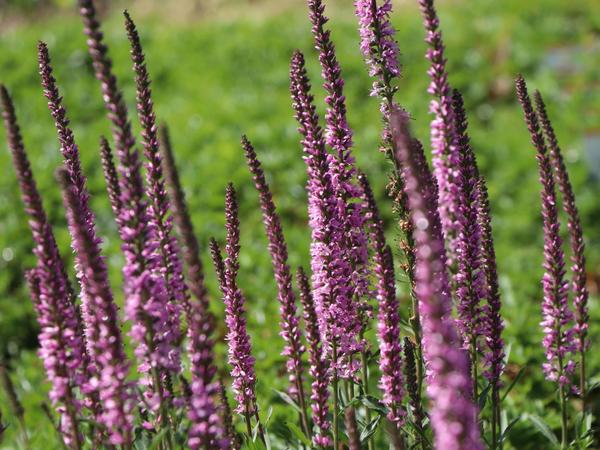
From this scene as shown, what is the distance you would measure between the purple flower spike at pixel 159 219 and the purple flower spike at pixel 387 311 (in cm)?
86

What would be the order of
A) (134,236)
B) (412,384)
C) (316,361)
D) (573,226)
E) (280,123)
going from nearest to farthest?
(134,236) → (412,384) → (316,361) → (573,226) → (280,123)

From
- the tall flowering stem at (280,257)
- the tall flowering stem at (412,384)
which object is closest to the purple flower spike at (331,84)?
the tall flowering stem at (280,257)

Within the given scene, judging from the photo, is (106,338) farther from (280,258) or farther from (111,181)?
(280,258)

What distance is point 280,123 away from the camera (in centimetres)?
1441

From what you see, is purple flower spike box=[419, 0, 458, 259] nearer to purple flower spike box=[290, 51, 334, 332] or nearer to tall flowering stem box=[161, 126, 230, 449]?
purple flower spike box=[290, 51, 334, 332]

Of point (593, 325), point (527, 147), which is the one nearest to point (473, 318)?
point (593, 325)

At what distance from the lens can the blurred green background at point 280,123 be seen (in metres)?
8.80

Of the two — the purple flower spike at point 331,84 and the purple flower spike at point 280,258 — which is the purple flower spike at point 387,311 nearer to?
the purple flower spike at point 331,84

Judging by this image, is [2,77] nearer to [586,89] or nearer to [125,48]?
[125,48]

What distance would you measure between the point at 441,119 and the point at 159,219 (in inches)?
53.0

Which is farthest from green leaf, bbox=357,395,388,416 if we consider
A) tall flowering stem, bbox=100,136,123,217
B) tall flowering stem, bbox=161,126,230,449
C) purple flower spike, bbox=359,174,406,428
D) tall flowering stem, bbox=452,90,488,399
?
tall flowering stem, bbox=100,136,123,217

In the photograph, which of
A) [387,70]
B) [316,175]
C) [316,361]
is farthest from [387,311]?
[387,70]

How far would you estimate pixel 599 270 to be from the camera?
9680 millimetres

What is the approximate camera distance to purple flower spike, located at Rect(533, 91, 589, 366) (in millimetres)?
3576
